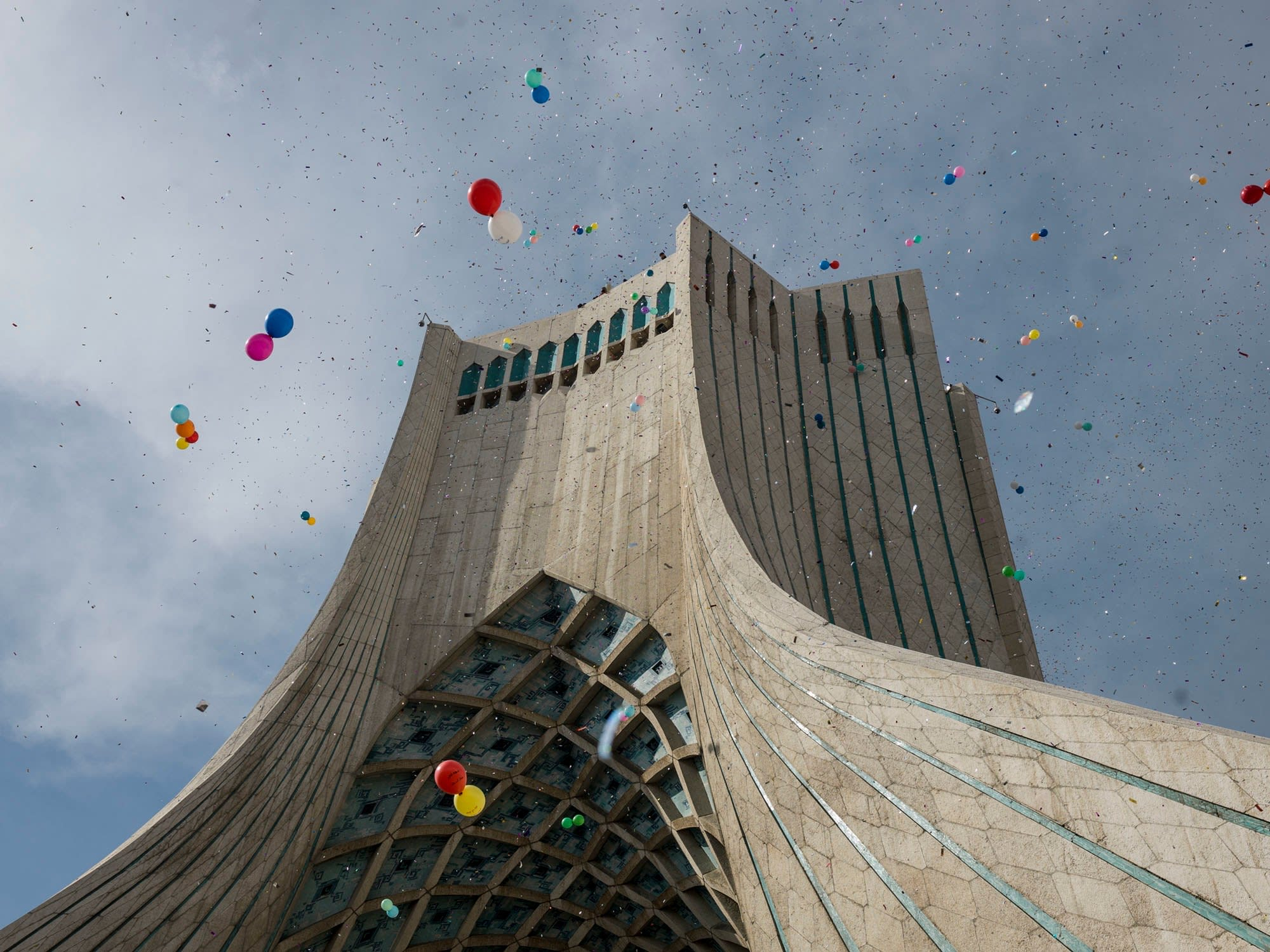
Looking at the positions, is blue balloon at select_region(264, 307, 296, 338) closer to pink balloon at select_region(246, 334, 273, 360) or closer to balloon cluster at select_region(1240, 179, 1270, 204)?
pink balloon at select_region(246, 334, 273, 360)

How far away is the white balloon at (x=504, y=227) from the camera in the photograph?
11.3 meters

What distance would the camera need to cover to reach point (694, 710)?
40.6 ft

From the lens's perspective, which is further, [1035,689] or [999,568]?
[999,568]

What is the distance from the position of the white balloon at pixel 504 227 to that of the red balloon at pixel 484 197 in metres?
0.13

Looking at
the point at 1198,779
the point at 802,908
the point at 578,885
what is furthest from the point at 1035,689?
the point at 578,885

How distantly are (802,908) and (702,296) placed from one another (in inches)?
509

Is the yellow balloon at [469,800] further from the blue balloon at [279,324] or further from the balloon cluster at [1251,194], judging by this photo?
the balloon cluster at [1251,194]

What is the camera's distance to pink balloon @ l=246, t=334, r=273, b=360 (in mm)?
11453

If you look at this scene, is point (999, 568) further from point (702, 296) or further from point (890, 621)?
point (702, 296)

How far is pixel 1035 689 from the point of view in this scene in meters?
5.53

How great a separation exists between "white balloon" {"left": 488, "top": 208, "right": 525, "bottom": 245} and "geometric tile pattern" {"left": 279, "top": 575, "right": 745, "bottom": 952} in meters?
6.32

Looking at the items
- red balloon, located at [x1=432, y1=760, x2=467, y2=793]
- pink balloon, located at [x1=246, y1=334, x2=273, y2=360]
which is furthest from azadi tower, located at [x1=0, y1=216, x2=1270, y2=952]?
pink balloon, located at [x1=246, y1=334, x2=273, y2=360]

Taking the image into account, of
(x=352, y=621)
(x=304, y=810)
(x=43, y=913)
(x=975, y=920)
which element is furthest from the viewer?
(x=352, y=621)

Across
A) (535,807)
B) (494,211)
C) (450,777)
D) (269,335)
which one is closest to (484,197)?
(494,211)
